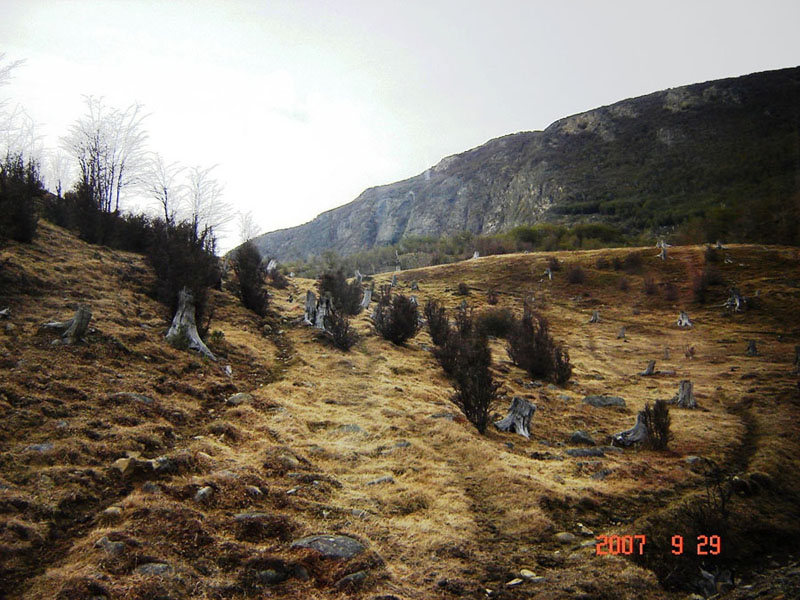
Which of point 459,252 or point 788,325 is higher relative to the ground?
point 459,252

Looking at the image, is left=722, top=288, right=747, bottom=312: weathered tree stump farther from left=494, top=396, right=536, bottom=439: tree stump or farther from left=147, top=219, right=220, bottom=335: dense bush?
left=147, top=219, right=220, bottom=335: dense bush

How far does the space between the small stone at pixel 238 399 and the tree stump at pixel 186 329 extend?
221 centimetres

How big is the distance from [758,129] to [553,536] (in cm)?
11881

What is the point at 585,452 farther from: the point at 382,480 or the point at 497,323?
the point at 497,323

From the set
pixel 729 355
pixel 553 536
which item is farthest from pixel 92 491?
pixel 729 355

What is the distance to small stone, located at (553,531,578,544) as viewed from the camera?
475 cm

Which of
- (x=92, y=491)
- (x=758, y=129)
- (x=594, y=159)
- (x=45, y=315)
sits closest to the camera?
(x=92, y=491)

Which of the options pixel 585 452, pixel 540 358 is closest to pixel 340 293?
pixel 540 358

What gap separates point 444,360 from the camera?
1343 cm

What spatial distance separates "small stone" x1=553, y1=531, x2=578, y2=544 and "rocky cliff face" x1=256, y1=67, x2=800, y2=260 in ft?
238

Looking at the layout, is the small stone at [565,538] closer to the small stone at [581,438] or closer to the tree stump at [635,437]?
the small stone at [581,438]

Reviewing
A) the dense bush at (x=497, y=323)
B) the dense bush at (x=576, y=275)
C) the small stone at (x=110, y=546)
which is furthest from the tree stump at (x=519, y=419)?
the dense bush at (x=576, y=275)

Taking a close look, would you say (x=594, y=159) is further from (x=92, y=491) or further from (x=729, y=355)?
(x=92, y=491)

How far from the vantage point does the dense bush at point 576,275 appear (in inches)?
1464
